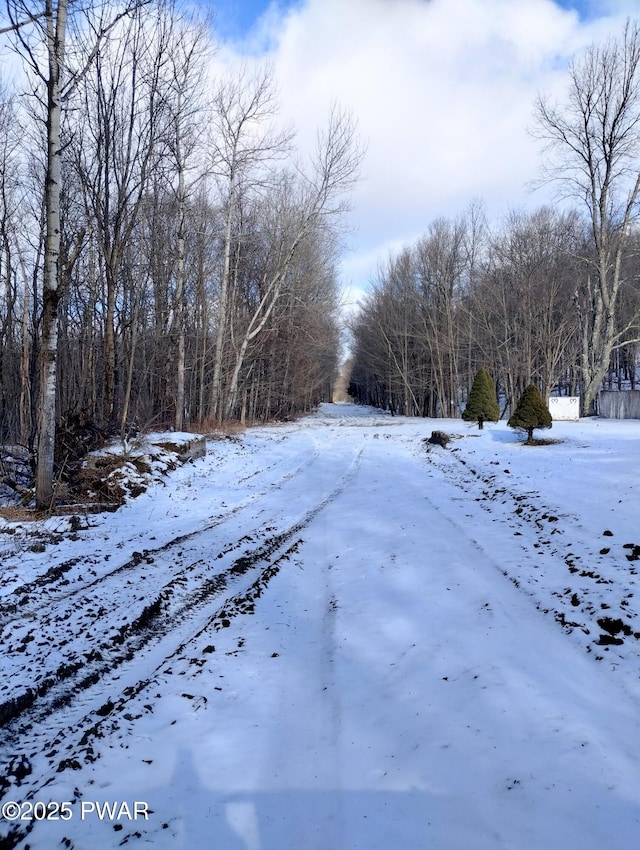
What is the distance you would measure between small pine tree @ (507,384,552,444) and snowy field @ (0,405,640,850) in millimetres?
7559

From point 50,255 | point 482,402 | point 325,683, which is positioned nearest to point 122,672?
point 325,683

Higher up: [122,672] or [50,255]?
[50,255]

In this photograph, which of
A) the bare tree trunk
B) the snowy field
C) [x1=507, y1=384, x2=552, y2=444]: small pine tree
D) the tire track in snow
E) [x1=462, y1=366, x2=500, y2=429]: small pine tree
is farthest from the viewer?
[x1=462, y1=366, x2=500, y2=429]: small pine tree

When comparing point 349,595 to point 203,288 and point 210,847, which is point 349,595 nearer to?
point 210,847

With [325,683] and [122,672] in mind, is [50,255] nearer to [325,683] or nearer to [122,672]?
[122,672]

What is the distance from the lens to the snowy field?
211cm

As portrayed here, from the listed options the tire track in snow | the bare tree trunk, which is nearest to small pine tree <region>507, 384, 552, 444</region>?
the tire track in snow

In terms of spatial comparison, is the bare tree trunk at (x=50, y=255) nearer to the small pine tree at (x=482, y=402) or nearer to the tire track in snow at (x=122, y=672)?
the tire track in snow at (x=122, y=672)

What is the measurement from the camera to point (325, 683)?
308 centimetres

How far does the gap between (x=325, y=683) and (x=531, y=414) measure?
12.4 m

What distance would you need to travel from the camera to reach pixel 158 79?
12039 mm

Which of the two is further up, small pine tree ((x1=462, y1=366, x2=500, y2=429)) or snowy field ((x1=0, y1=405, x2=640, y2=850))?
small pine tree ((x1=462, y1=366, x2=500, y2=429))

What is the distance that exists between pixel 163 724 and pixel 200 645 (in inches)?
33.2

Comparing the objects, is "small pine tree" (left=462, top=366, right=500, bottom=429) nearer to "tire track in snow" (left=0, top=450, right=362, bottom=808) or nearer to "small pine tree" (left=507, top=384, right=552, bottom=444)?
"small pine tree" (left=507, top=384, right=552, bottom=444)
